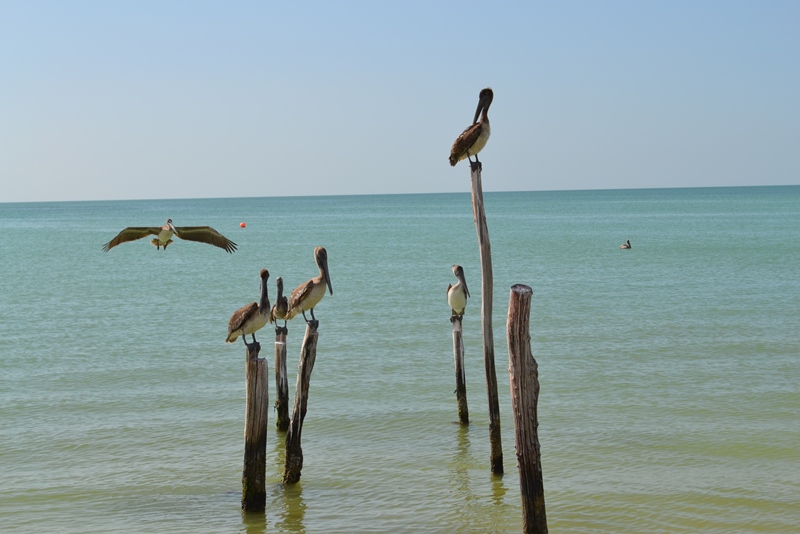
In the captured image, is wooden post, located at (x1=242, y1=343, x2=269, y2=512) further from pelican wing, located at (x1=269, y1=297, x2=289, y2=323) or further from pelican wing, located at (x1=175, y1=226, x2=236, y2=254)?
pelican wing, located at (x1=175, y1=226, x2=236, y2=254)

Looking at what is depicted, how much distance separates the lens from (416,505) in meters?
9.16

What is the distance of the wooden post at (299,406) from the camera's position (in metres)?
9.22

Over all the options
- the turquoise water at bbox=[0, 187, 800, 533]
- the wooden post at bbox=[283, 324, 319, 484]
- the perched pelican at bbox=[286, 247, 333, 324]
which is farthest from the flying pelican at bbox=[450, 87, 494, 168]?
the turquoise water at bbox=[0, 187, 800, 533]

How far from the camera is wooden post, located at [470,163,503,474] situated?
29.6ft

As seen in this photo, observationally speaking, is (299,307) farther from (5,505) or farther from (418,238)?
(418,238)

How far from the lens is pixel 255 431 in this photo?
8.44 metres

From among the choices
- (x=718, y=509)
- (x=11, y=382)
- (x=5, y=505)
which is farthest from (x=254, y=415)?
(x=11, y=382)

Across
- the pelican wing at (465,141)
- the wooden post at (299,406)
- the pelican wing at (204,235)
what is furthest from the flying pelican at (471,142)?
the pelican wing at (204,235)

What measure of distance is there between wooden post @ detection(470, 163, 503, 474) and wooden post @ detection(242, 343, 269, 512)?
7.56 ft

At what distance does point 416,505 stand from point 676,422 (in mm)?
4492

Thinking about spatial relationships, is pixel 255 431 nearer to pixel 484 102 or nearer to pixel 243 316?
pixel 243 316

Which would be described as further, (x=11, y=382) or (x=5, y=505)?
(x=11, y=382)

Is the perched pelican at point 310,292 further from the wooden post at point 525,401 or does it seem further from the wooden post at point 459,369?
the wooden post at point 525,401

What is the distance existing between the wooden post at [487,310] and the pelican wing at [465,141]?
45cm
